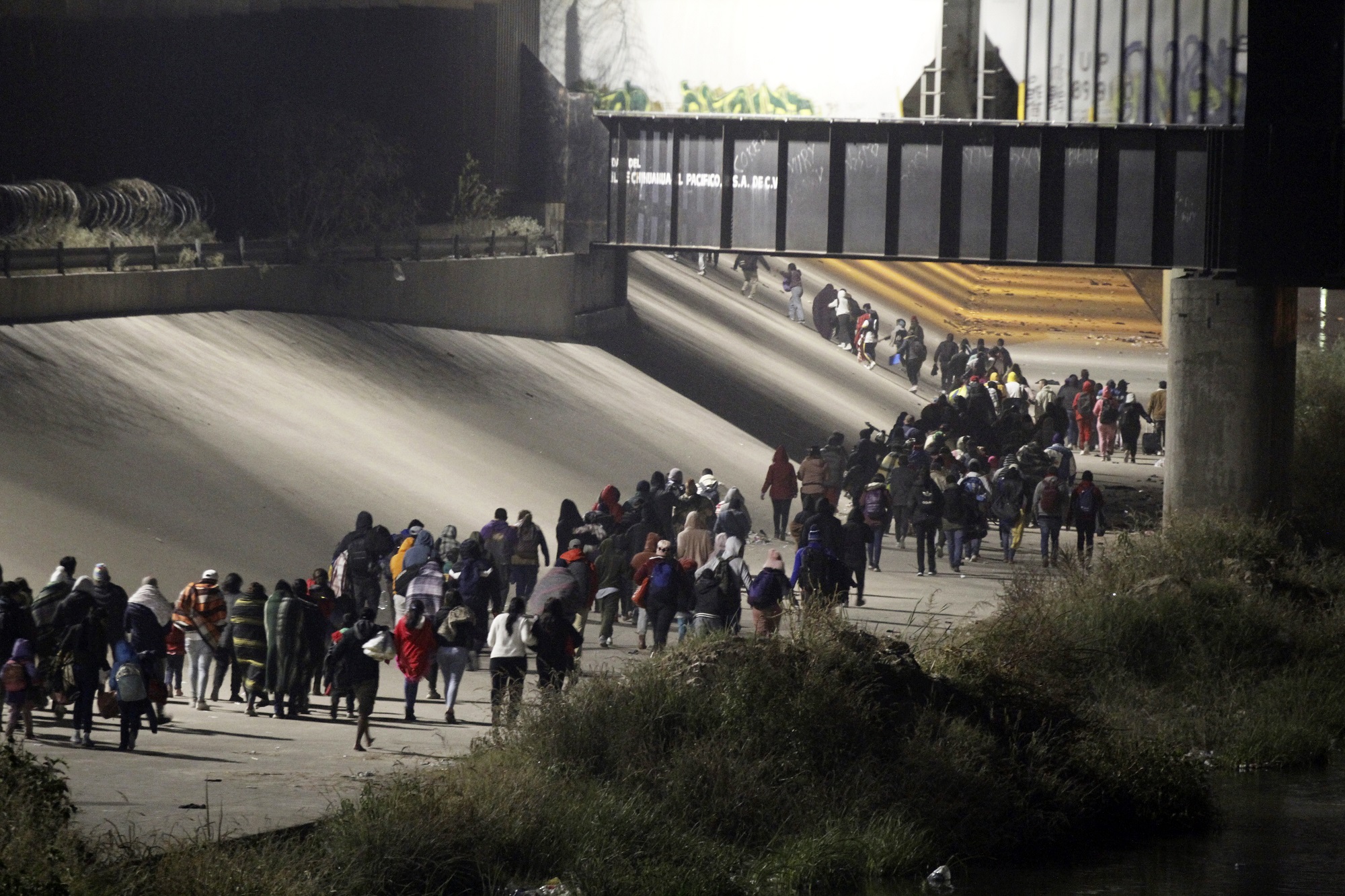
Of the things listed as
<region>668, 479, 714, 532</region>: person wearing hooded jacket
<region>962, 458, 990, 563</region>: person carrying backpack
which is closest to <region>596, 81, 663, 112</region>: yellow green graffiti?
<region>962, 458, 990, 563</region>: person carrying backpack

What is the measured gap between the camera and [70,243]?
28.8 meters

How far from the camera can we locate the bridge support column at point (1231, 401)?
2883 centimetres

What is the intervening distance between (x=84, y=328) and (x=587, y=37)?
17.5m

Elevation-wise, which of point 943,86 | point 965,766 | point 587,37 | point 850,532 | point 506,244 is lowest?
point 965,766

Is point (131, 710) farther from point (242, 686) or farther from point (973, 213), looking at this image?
point (973, 213)

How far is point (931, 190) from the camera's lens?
3309cm

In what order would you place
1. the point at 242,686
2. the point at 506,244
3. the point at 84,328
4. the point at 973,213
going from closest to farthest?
the point at 242,686 → the point at 84,328 → the point at 973,213 → the point at 506,244

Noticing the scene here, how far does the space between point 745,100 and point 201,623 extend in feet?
93.8

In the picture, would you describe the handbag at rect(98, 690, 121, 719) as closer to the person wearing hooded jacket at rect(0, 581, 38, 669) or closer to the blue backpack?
the person wearing hooded jacket at rect(0, 581, 38, 669)

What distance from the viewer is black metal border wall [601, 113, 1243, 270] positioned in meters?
30.4

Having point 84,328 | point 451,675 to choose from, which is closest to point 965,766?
point 451,675

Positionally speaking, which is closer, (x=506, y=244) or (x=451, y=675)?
(x=451, y=675)

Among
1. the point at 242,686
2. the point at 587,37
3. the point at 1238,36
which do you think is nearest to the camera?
the point at 242,686

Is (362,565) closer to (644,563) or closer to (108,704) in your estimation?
(644,563)
